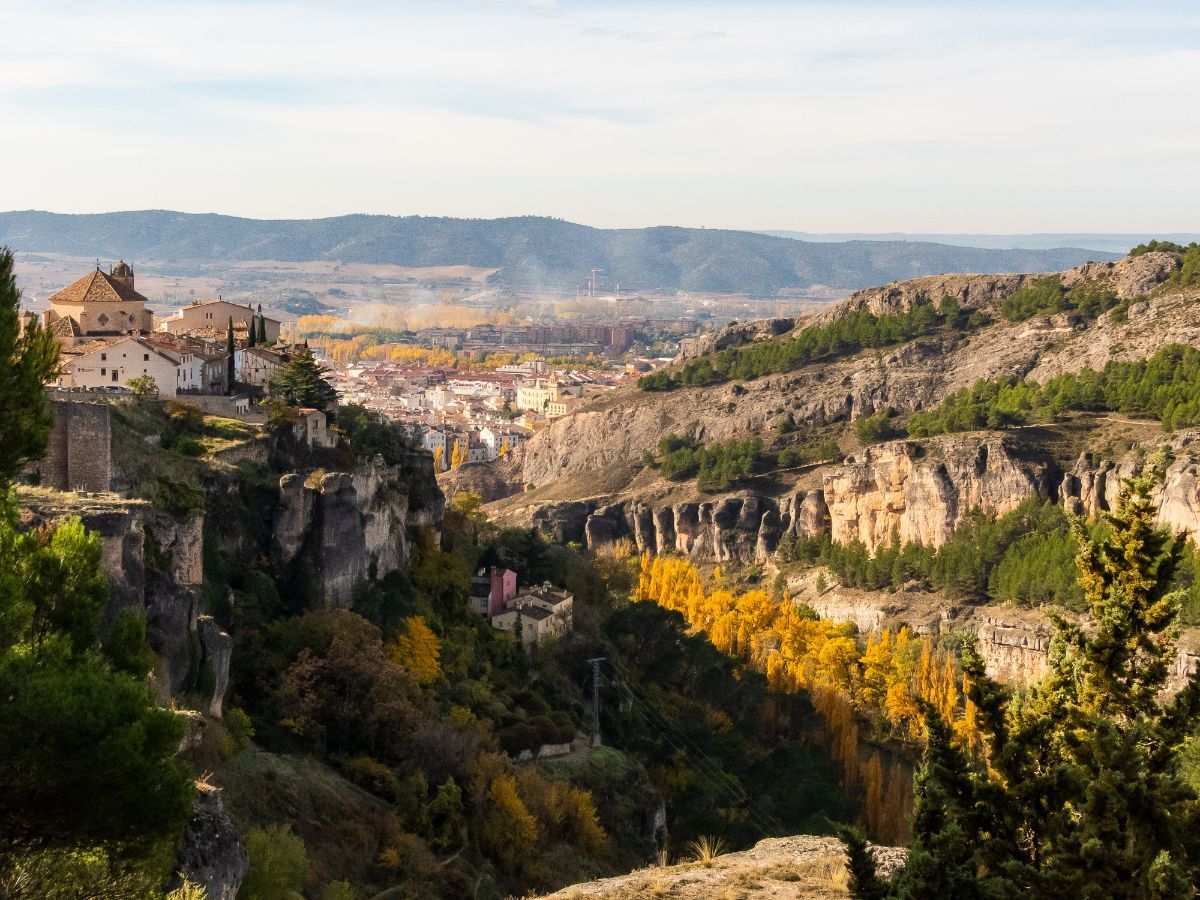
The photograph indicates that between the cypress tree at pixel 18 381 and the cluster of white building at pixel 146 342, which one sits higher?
the cypress tree at pixel 18 381

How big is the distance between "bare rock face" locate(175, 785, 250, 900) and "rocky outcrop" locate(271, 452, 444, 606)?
1504 centimetres

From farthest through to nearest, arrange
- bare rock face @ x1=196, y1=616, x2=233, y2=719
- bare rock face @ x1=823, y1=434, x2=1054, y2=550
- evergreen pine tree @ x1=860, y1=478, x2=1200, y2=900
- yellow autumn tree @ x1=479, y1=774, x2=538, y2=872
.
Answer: bare rock face @ x1=823, y1=434, x2=1054, y2=550 → yellow autumn tree @ x1=479, y1=774, x2=538, y2=872 → bare rock face @ x1=196, y1=616, x2=233, y2=719 → evergreen pine tree @ x1=860, y1=478, x2=1200, y2=900

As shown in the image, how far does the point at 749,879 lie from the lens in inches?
695

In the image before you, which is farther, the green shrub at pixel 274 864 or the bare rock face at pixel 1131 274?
the bare rock face at pixel 1131 274

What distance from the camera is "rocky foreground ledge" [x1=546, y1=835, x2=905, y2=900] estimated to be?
56.1ft

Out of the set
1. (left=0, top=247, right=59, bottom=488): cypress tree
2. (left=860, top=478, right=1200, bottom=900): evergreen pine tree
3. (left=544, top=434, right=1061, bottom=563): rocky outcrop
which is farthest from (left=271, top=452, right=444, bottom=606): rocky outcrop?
(left=544, top=434, right=1061, bottom=563): rocky outcrop

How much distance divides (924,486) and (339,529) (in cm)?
4849

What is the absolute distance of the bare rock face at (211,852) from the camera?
15.7 m

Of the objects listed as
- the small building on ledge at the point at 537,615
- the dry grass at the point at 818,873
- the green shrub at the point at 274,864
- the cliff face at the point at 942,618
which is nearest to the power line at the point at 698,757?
the small building on ledge at the point at 537,615

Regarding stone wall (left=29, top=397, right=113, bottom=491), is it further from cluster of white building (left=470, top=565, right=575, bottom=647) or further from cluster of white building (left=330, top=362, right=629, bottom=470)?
cluster of white building (left=330, top=362, right=629, bottom=470)

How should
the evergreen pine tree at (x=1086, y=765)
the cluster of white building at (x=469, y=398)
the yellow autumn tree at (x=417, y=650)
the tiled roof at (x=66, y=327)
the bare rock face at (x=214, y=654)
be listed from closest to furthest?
the evergreen pine tree at (x=1086, y=765)
the bare rock face at (x=214, y=654)
the yellow autumn tree at (x=417, y=650)
the tiled roof at (x=66, y=327)
the cluster of white building at (x=469, y=398)

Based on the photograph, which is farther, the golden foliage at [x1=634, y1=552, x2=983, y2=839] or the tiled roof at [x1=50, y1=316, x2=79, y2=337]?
the golden foliage at [x1=634, y1=552, x2=983, y2=839]

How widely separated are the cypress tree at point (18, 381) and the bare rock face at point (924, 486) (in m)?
62.9

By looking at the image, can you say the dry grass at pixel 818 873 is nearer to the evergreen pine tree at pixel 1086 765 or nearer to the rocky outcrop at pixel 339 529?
the evergreen pine tree at pixel 1086 765
